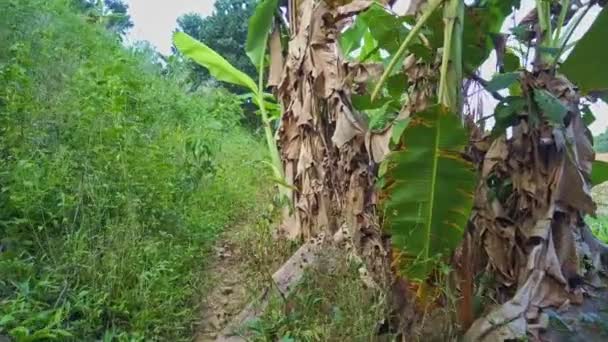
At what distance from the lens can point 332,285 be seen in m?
1.71

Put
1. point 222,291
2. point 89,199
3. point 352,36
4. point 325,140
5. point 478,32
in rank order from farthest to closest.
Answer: point 352,36, point 325,140, point 222,291, point 89,199, point 478,32

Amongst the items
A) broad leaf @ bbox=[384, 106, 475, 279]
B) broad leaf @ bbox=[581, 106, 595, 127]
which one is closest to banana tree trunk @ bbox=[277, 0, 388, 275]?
broad leaf @ bbox=[384, 106, 475, 279]

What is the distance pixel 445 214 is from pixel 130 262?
102cm

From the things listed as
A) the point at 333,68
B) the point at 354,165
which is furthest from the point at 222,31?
the point at 354,165

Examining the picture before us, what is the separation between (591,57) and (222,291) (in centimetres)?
156

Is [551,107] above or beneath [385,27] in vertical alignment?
beneath

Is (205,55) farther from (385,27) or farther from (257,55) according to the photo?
(385,27)

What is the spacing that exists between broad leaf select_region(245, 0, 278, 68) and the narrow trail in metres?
1.00

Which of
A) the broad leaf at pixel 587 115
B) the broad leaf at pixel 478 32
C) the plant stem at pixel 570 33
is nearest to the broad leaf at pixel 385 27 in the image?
the broad leaf at pixel 478 32

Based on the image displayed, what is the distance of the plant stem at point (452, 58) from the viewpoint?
1.41 m

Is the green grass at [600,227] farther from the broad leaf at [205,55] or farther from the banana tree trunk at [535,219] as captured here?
the broad leaf at [205,55]

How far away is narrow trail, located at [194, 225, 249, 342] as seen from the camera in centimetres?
183

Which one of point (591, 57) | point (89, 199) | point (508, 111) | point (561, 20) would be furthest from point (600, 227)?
point (89, 199)

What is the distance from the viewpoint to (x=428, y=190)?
1355 millimetres
